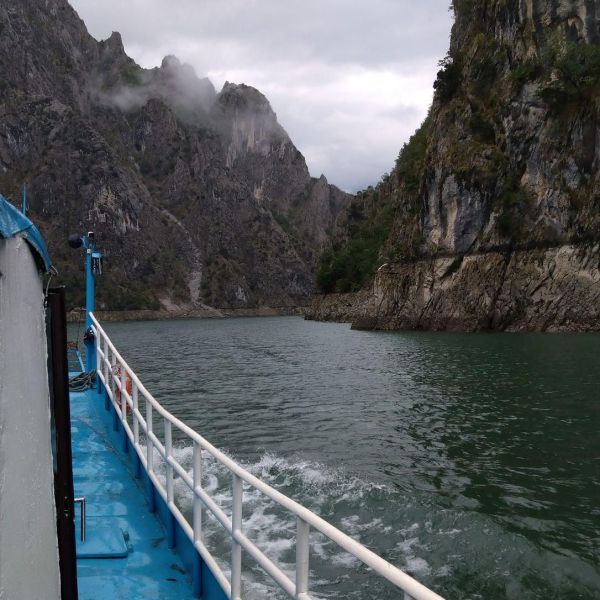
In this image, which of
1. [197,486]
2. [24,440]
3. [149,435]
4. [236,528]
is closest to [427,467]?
[149,435]

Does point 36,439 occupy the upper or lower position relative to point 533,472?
upper

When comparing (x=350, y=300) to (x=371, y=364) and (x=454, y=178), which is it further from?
(x=371, y=364)

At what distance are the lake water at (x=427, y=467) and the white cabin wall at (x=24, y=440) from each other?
5246mm

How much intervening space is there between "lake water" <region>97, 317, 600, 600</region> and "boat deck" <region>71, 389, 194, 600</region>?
180cm

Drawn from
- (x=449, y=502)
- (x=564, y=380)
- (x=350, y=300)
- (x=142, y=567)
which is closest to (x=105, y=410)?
(x=142, y=567)

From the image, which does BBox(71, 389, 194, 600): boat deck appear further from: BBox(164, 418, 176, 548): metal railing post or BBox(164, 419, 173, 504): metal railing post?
BBox(164, 419, 173, 504): metal railing post

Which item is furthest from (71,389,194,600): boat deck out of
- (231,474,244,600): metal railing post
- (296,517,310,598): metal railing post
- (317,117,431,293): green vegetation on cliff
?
(317,117,431,293): green vegetation on cliff

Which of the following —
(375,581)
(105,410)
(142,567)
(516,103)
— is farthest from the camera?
(516,103)

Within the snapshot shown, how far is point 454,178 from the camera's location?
71.4 meters

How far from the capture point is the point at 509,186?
6731 cm

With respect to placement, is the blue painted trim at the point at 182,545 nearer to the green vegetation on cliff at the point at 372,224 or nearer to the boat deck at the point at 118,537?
the boat deck at the point at 118,537

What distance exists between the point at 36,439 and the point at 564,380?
25.8m

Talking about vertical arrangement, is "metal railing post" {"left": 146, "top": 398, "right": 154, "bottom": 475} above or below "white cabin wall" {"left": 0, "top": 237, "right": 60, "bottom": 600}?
below

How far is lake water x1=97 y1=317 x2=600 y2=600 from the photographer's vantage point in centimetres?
872
